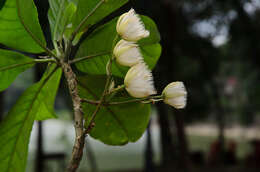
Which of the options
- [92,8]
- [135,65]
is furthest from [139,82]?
[92,8]

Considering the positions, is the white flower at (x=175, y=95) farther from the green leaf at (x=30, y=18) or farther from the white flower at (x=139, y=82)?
the green leaf at (x=30, y=18)

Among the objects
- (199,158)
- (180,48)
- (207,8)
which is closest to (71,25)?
(180,48)

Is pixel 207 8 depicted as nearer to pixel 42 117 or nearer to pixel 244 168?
pixel 42 117

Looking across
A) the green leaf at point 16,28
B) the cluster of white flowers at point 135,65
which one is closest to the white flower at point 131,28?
the cluster of white flowers at point 135,65

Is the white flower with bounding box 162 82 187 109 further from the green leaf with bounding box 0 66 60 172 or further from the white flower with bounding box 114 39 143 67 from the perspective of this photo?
the green leaf with bounding box 0 66 60 172

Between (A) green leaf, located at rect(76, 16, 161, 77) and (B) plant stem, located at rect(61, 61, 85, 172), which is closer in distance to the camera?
(B) plant stem, located at rect(61, 61, 85, 172)

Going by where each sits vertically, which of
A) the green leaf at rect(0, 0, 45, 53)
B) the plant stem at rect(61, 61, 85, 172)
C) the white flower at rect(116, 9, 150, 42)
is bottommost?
the plant stem at rect(61, 61, 85, 172)

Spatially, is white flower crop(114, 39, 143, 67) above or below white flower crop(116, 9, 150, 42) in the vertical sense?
below

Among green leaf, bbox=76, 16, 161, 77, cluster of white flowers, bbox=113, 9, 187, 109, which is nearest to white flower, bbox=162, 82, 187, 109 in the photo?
cluster of white flowers, bbox=113, 9, 187, 109
